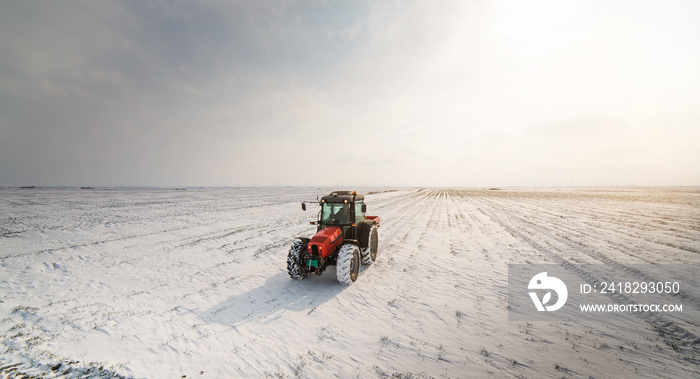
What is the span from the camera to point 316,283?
21.1ft

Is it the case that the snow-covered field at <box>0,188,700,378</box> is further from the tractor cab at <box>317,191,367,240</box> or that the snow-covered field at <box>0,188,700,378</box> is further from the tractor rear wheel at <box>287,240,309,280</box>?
the tractor cab at <box>317,191,367,240</box>

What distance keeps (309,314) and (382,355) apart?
1.75 m

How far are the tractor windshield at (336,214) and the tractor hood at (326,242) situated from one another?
30cm

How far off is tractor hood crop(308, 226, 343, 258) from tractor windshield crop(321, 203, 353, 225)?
0.99 ft

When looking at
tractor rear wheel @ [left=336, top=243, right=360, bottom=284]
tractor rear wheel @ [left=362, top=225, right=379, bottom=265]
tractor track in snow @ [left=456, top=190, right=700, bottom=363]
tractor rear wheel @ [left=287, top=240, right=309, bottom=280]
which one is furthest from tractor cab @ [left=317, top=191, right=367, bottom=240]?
tractor track in snow @ [left=456, top=190, right=700, bottom=363]

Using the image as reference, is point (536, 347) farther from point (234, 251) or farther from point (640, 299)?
point (234, 251)

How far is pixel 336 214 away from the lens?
6.99 meters

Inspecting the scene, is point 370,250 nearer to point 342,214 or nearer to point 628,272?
point 342,214

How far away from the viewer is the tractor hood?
5.58m

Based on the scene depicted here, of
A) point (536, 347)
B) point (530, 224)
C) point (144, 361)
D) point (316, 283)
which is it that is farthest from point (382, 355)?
point (530, 224)

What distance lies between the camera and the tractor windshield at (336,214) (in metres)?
6.90

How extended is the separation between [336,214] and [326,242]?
4.51 feet

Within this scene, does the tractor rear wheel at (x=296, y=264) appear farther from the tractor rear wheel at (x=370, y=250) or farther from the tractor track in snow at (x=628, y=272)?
the tractor track in snow at (x=628, y=272)

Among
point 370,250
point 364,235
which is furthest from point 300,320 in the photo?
point 370,250
